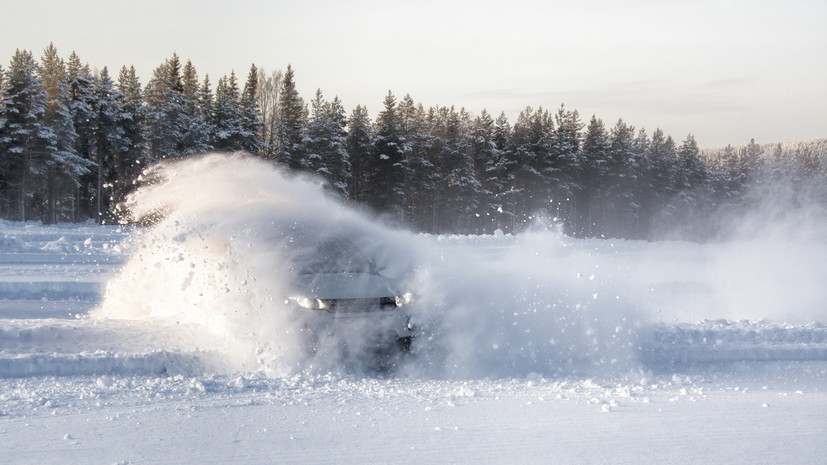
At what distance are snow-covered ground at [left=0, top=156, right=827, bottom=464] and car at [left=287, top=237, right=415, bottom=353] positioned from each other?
0.69ft

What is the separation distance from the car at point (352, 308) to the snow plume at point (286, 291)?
133mm

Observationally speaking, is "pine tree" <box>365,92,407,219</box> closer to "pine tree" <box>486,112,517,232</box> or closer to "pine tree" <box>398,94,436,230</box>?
"pine tree" <box>398,94,436,230</box>

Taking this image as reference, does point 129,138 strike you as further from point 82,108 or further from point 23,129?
point 23,129

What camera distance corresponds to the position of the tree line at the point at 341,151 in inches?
1778

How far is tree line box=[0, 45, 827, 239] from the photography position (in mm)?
45156

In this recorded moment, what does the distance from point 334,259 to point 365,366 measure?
160 cm

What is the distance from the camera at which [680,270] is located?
22.0 metres

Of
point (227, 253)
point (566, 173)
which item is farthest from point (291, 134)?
point (227, 253)

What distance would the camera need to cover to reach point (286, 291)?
23.3 ft

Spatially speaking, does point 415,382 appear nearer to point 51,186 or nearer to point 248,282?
point 248,282

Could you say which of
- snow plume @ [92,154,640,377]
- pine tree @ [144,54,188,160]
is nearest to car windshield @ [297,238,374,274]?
snow plume @ [92,154,640,377]

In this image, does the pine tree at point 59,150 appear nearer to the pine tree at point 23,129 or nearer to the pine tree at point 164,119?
the pine tree at point 23,129

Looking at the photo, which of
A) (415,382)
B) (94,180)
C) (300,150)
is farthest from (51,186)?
(415,382)

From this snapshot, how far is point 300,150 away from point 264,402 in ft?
139
